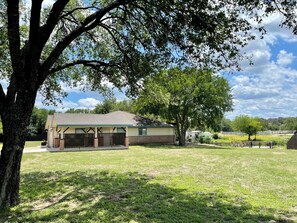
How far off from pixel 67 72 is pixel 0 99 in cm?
553

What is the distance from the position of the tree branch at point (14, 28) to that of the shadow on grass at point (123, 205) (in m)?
3.26

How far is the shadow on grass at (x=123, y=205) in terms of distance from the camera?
4.94 metres

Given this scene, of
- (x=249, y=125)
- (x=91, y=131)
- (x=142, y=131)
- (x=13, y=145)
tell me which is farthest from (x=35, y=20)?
(x=249, y=125)

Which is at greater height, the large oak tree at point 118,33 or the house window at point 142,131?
the large oak tree at point 118,33

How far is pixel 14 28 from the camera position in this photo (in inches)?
228

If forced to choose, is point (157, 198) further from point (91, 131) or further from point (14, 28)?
point (91, 131)

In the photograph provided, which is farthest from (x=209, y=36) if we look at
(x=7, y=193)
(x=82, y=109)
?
(x=82, y=109)

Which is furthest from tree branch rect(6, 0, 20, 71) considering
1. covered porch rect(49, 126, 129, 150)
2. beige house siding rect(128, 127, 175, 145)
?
beige house siding rect(128, 127, 175, 145)

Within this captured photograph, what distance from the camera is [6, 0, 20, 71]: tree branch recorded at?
18.6ft

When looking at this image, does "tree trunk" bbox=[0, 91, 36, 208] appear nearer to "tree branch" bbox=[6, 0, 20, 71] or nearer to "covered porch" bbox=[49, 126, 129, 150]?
"tree branch" bbox=[6, 0, 20, 71]

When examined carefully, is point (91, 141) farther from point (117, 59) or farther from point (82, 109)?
point (82, 109)

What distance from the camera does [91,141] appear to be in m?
25.3

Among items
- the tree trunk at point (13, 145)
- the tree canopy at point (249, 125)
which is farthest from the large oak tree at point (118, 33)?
the tree canopy at point (249, 125)

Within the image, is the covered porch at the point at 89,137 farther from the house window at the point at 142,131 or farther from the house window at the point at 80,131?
the house window at the point at 142,131
